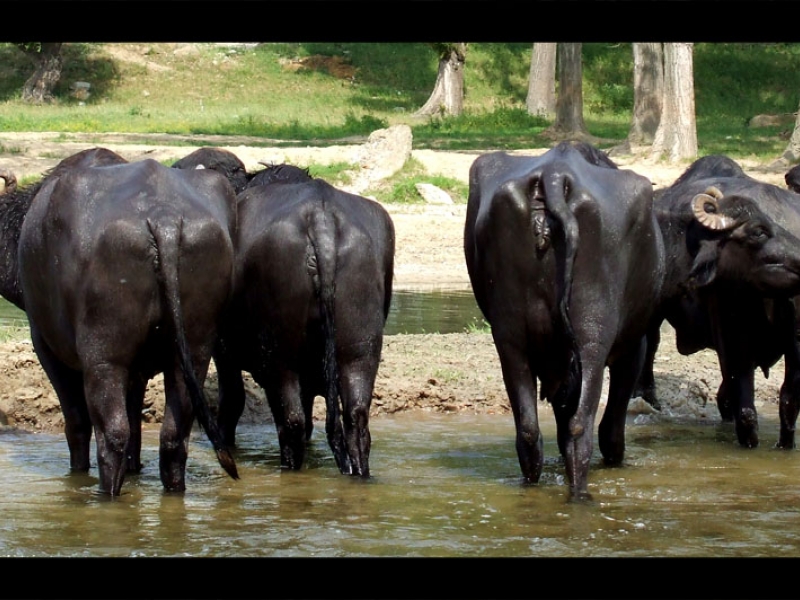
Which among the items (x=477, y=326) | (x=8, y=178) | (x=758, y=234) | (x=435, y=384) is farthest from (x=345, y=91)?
(x=758, y=234)

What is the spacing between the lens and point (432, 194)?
21.8 meters

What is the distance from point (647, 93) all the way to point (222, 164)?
24.6m

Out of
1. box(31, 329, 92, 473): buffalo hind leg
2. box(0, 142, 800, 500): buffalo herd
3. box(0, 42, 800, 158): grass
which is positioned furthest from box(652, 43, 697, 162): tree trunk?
box(31, 329, 92, 473): buffalo hind leg

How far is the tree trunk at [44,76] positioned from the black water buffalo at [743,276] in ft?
113

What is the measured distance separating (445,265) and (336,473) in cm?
1038

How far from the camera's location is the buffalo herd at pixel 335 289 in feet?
21.4

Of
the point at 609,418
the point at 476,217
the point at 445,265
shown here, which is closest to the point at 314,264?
the point at 476,217

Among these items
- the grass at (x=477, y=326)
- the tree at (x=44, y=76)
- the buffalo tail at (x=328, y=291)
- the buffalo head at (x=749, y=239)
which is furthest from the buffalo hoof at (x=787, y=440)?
the tree at (x=44, y=76)

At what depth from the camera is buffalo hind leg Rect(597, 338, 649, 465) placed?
801 centimetres

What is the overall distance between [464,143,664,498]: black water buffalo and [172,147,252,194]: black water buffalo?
2.44 m

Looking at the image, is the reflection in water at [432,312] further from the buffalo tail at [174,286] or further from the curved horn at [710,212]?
the buffalo tail at [174,286]

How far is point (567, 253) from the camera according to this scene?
21.3 feet

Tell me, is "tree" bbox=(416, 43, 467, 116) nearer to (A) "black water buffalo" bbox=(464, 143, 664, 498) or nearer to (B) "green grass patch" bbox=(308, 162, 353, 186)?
(B) "green grass patch" bbox=(308, 162, 353, 186)
